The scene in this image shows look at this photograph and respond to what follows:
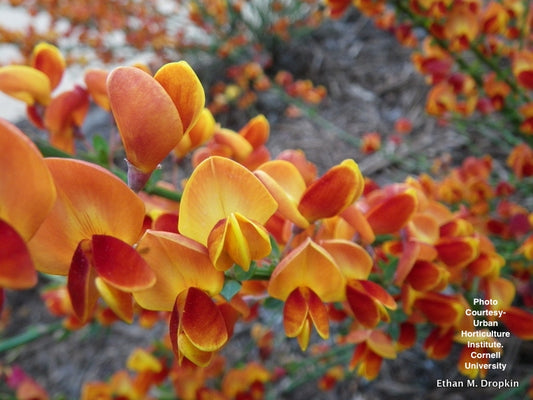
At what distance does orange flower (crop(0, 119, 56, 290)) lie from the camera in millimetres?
211

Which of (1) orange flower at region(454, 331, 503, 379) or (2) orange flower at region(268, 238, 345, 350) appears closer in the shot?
(2) orange flower at region(268, 238, 345, 350)

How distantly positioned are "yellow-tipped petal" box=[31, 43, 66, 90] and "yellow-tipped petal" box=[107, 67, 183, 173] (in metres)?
0.20

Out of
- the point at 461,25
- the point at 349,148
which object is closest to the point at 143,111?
the point at 461,25

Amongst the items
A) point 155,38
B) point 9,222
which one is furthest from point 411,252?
point 155,38

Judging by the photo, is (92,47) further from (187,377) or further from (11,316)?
(187,377)

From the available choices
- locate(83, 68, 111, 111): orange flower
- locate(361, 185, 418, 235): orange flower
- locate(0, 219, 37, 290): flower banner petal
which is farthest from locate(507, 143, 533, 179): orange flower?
locate(0, 219, 37, 290): flower banner petal

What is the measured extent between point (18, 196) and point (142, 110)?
90 mm

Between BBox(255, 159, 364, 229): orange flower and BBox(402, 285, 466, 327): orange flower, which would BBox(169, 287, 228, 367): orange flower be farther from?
BBox(402, 285, 466, 327): orange flower

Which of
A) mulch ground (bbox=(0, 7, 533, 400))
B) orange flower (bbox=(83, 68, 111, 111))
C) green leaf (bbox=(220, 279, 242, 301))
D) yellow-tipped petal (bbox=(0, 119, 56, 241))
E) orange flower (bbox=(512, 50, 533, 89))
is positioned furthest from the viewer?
mulch ground (bbox=(0, 7, 533, 400))

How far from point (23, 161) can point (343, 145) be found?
65.5 inches

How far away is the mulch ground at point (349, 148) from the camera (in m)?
1.05

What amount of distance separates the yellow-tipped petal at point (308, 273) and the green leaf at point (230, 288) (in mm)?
31

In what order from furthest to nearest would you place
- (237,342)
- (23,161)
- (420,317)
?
(237,342) → (420,317) → (23,161)

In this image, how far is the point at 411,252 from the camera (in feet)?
1.37
